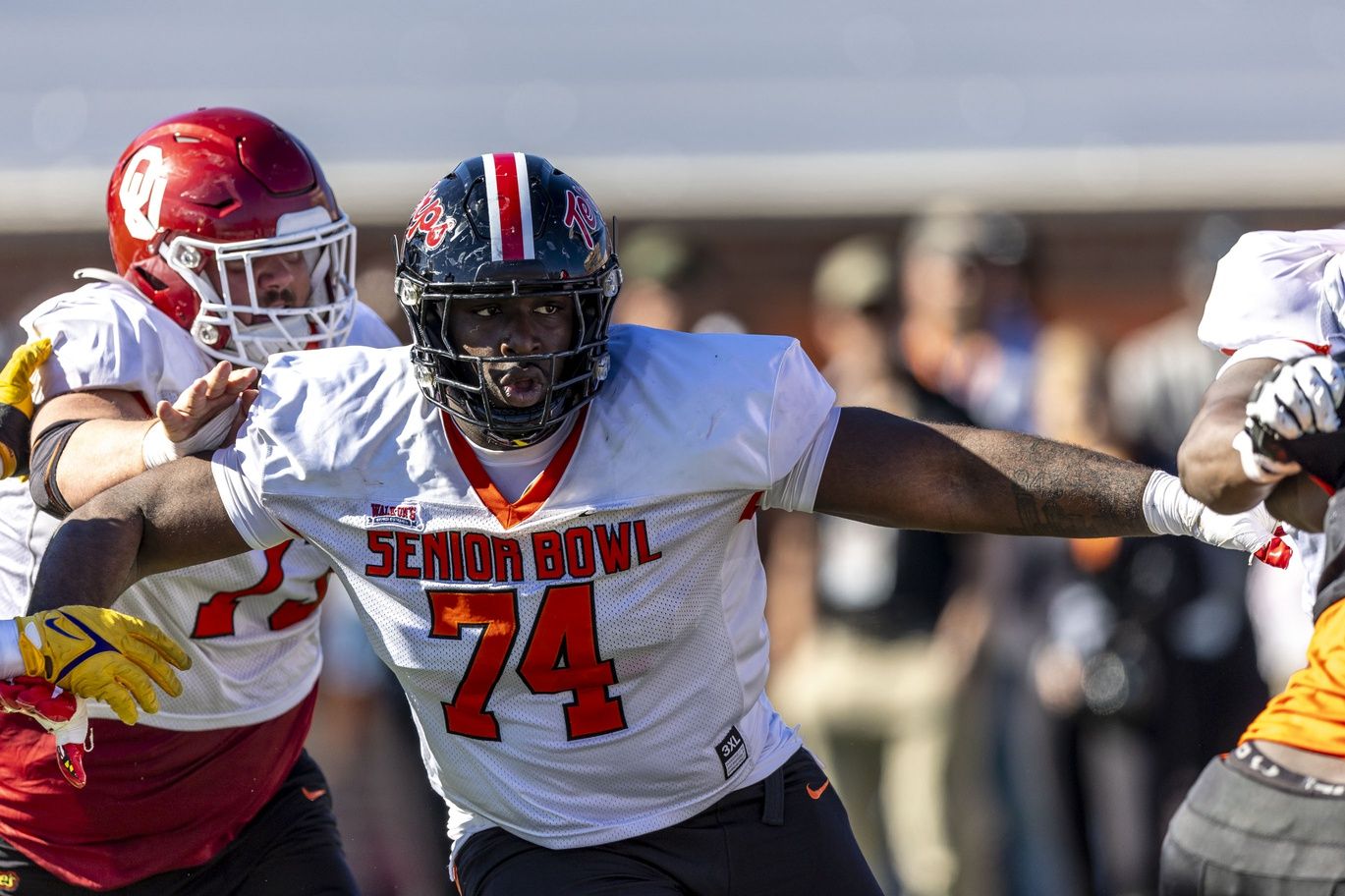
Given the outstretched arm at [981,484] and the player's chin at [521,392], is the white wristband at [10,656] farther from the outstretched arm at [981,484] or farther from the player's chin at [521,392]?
the outstretched arm at [981,484]

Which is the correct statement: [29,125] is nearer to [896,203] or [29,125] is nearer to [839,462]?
[896,203]

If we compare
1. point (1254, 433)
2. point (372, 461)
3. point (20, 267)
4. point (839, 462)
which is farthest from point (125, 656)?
point (20, 267)

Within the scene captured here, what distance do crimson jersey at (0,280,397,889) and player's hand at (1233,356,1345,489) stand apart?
72.0 inches

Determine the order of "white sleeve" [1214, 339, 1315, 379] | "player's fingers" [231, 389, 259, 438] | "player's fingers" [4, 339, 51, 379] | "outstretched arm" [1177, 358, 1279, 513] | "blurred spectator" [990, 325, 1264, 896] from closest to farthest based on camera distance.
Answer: "outstretched arm" [1177, 358, 1279, 513] → "white sleeve" [1214, 339, 1315, 379] → "player's fingers" [231, 389, 259, 438] → "player's fingers" [4, 339, 51, 379] → "blurred spectator" [990, 325, 1264, 896]

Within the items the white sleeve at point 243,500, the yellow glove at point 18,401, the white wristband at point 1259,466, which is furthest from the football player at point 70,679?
the white wristband at point 1259,466

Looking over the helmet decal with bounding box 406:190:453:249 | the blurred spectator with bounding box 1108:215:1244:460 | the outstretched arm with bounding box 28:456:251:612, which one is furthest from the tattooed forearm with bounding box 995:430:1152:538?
the blurred spectator with bounding box 1108:215:1244:460

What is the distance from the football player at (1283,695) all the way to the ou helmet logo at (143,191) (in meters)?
2.22

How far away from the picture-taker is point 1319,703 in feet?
8.72

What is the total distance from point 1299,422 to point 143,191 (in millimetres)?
2470

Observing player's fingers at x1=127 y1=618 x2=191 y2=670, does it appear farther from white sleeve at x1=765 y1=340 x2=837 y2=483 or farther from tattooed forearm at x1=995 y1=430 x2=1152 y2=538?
tattooed forearm at x1=995 y1=430 x2=1152 y2=538

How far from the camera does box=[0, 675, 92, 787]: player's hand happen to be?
2.97 meters

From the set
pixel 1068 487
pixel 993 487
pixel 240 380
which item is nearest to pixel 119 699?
pixel 240 380

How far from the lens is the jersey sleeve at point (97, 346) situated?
3527 millimetres

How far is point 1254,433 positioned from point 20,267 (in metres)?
7.16
